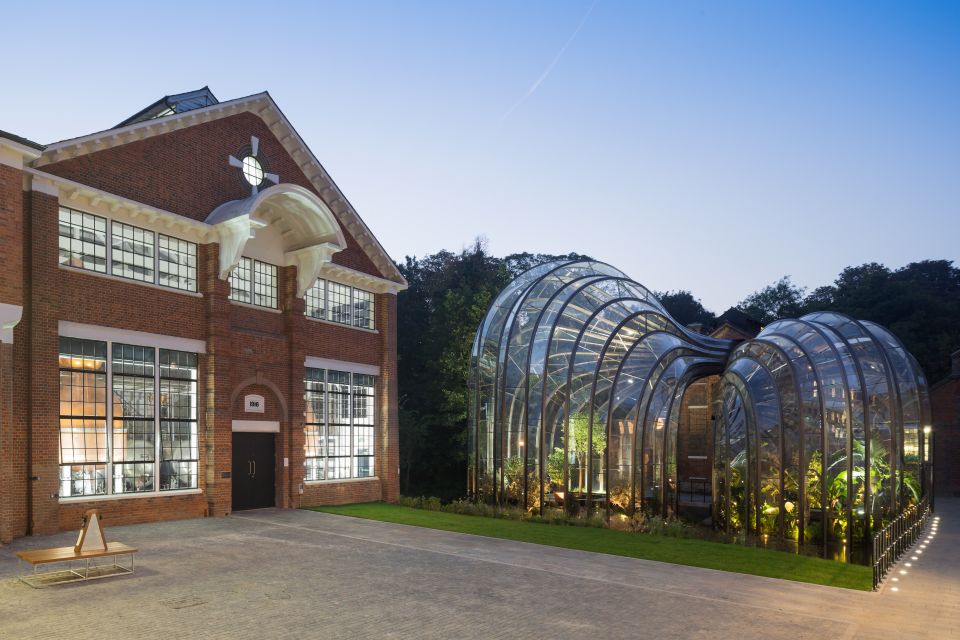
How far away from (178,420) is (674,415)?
655 inches

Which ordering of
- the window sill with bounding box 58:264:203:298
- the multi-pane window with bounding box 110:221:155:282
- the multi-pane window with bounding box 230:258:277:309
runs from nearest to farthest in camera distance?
the window sill with bounding box 58:264:203:298 → the multi-pane window with bounding box 110:221:155:282 → the multi-pane window with bounding box 230:258:277:309

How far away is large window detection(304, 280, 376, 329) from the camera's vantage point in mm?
24812

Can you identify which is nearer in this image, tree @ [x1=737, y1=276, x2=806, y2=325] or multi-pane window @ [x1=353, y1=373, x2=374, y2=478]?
multi-pane window @ [x1=353, y1=373, x2=374, y2=478]

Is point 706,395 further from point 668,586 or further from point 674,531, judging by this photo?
point 668,586

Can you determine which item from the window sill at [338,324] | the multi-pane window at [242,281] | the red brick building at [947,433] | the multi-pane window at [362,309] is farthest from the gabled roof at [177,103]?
the red brick building at [947,433]

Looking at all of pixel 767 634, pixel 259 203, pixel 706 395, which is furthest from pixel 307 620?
pixel 706 395

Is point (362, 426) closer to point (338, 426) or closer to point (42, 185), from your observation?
point (338, 426)

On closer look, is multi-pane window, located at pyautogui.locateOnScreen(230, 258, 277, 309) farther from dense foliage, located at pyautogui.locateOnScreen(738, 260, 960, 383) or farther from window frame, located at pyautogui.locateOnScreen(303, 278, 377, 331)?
dense foliage, located at pyautogui.locateOnScreen(738, 260, 960, 383)

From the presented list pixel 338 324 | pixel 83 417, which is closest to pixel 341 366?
pixel 338 324

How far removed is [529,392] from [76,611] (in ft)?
53.4

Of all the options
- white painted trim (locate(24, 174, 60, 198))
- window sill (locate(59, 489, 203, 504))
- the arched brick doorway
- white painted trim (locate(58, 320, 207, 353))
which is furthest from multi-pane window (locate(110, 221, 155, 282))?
window sill (locate(59, 489, 203, 504))

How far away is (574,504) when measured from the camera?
2353 cm

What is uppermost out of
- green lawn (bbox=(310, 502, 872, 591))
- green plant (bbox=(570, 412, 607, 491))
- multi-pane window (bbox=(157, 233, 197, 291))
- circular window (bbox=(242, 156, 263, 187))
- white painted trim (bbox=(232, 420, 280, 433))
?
circular window (bbox=(242, 156, 263, 187))

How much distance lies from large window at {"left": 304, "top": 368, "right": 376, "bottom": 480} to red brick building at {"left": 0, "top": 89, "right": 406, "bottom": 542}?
2.9 inches
